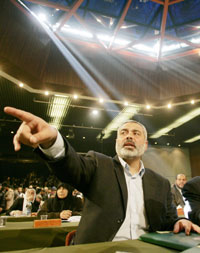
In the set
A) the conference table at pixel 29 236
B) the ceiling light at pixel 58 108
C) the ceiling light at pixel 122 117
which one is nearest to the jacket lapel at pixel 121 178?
the conference table at pixel 29 236

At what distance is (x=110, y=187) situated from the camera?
1148mm

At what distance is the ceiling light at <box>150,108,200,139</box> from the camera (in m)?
6.65

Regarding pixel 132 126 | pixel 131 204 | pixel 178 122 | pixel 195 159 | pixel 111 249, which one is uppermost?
pixel 178 122

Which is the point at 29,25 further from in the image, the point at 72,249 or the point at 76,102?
the point at 72,249

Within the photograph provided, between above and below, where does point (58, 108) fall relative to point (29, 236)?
above

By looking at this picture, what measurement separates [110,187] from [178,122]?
722 centimetres

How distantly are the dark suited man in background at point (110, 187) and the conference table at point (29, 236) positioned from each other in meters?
1.24

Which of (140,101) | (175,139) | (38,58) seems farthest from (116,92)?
(175,139)

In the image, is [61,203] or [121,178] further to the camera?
[61,203]

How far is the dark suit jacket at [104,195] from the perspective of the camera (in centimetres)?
101

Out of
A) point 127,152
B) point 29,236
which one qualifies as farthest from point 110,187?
point 29,236

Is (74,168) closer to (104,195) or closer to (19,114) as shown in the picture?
(104,195)

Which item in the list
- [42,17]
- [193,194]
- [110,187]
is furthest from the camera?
[42,17]

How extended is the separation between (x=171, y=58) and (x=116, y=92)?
195 cm
